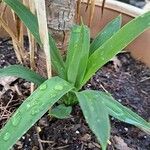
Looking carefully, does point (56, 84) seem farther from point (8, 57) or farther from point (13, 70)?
point (8, 57)

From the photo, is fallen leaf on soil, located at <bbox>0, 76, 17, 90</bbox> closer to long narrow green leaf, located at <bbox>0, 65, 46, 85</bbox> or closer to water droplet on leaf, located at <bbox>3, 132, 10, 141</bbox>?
long narrow green leaf, located at <bbox>0, 65, 46, 85</bbox>

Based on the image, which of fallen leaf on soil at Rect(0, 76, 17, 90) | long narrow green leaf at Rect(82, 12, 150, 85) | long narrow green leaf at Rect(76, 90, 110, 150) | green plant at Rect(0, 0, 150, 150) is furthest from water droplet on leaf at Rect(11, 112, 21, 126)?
fallen leaf on soil at Rect(0, 76, 17, 90)

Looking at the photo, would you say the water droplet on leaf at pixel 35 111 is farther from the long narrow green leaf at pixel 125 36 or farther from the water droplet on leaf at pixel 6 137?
the long narrow green leaf at pixel 125 36

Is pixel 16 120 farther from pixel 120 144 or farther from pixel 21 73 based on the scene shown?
pixel 120 144

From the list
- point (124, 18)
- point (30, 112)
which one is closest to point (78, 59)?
point (30, 112)

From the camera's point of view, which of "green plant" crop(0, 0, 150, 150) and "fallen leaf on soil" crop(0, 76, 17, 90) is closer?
"green plant" crop(0, 0, 150, 150)

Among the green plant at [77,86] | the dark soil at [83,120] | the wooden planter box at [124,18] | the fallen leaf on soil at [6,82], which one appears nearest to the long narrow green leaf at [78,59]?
the green plant at [77,86]
